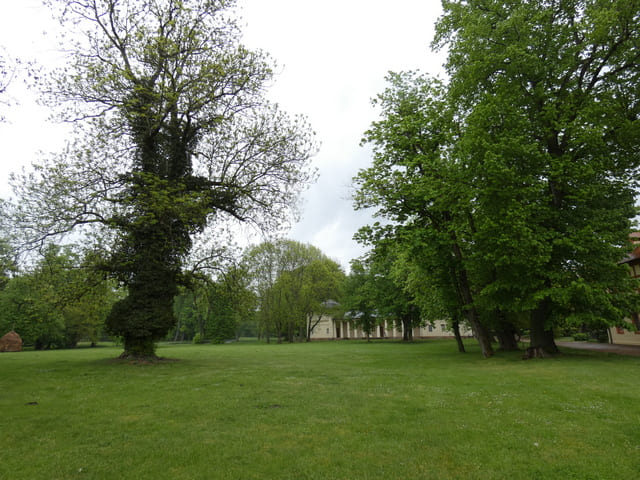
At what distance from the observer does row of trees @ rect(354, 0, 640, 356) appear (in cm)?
1650

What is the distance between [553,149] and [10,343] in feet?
189

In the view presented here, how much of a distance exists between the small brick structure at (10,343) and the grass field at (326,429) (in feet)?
137

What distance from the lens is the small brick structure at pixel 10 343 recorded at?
143ft

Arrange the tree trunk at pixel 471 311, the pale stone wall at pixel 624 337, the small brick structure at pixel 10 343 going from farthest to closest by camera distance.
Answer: the small brick structure at pixel 10 343
the pale stone wall at pixel 624 337
the tree trunk at pixel 471 311

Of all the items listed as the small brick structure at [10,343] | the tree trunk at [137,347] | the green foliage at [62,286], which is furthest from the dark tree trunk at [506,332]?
the small brick structure at [10,343]

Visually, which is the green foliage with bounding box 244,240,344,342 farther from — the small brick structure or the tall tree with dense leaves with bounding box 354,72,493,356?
the tall tree with dense leaves with bounding box 354,72,493,356

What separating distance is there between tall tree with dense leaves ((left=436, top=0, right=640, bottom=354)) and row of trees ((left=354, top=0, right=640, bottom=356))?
74 millimetres

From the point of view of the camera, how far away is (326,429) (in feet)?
22.3

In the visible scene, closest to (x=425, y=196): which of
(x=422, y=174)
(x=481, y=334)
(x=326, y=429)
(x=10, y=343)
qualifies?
(x=422, y=174)

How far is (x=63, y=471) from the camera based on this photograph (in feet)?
16.5

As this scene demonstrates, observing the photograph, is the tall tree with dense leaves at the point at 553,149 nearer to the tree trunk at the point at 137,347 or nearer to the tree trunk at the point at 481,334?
the tree trunk at the point at 481,334

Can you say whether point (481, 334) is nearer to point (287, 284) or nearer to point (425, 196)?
Result: point (425, 196)

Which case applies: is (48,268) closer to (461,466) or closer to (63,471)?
(63,471)

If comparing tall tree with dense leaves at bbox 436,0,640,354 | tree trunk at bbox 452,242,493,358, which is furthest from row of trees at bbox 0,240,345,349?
tall tree with dense leaves at bbox 436,0,640,354
